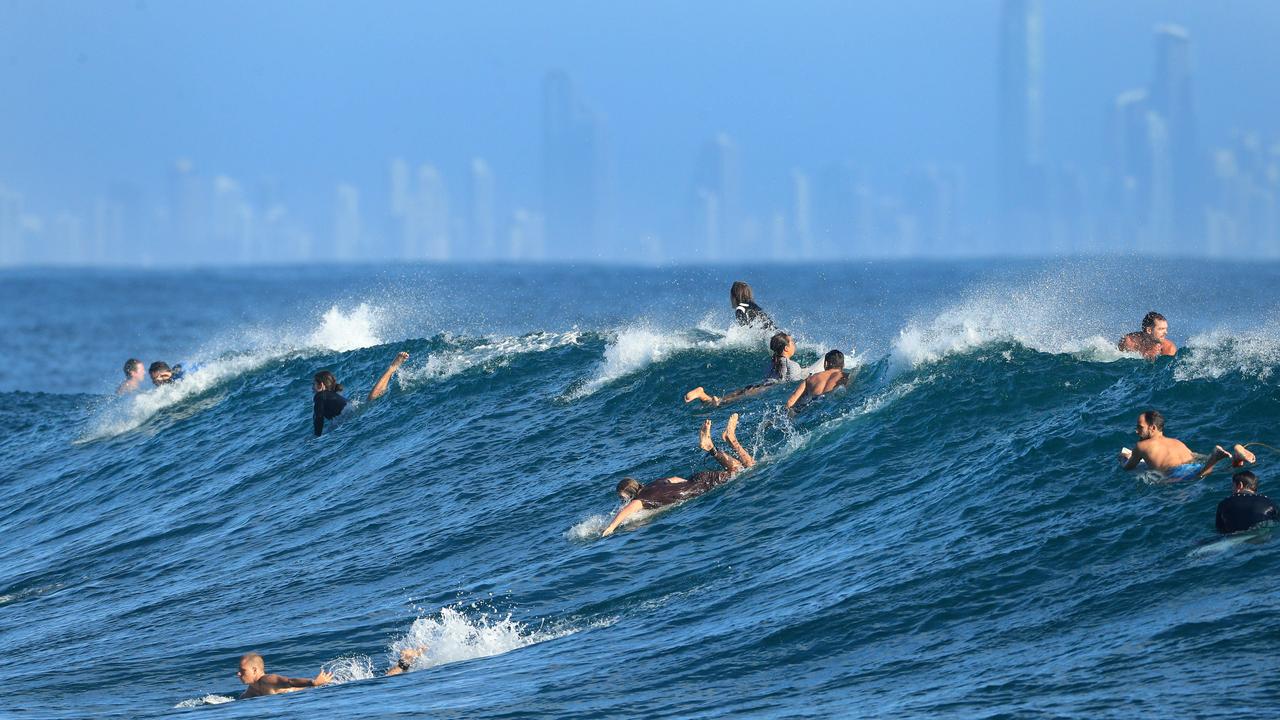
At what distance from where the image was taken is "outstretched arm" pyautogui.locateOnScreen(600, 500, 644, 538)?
16641 millimetres

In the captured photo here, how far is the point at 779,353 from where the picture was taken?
2081cm

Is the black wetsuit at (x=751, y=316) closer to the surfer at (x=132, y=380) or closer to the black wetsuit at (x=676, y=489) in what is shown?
the black wetsuit at (x=676, y=489)

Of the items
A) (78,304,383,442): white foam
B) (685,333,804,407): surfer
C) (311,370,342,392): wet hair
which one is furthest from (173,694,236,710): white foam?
(78,304,383,442): white foam

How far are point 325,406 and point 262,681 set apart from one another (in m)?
10.6

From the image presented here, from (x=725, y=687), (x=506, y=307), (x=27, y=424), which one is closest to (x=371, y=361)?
(x=27, y=424)

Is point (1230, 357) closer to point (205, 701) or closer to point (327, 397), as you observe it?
point (205, 701)

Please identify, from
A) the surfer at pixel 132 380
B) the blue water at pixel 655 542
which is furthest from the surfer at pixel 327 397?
the surfer at pixel 132 380

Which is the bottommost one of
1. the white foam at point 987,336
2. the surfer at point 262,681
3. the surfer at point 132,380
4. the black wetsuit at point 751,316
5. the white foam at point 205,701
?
the white foam at point 205,701

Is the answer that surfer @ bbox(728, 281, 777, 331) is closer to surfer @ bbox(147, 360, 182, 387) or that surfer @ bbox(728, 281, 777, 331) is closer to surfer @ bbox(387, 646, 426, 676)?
surfer @ bbox(387, 646, 426, 676)

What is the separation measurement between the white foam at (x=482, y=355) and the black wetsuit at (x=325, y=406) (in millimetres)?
1609

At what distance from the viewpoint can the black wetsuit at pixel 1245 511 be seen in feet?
40.1

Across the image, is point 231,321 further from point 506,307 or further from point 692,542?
point 692,542

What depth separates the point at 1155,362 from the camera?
17.6 metres

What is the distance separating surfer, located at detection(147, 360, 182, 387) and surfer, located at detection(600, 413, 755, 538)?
1412cm
